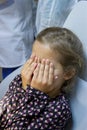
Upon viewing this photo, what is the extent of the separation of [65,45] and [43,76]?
5.4 inches

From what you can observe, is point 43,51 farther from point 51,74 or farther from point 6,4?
point 6,4

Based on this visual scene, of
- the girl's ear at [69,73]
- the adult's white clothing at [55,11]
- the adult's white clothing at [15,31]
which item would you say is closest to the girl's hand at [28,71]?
the girl's ear at [69,73]

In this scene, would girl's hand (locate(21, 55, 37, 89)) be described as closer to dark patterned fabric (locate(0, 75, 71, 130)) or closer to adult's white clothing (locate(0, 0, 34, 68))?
dark patterned fabric (locate(0, 75, 71, 130))

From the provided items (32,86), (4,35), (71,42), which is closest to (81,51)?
(71,42)

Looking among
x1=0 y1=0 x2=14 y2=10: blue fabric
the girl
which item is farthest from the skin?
x1=0 y1=0 x2=14 y2=10: blue fabric

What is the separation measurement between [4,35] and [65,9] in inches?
14.1

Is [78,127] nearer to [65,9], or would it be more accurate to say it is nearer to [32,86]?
[32,86]

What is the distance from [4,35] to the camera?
153 centimetres

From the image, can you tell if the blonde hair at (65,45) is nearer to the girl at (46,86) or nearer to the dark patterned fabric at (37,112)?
the girl at (46,86)

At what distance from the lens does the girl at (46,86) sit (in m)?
1.02

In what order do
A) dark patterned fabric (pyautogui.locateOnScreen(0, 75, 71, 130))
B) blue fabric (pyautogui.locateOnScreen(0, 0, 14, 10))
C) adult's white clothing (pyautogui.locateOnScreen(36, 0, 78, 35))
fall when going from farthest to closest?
blue fabric (pyautogui.locateOnScreen(0, 0, 14, 10))
adult's white clothing (pyautogui.locateOnScreen(36, 0, 78, 35))
dark patterned fabric (pyautogui.locateOnScreen(0, 75, 71, 130))

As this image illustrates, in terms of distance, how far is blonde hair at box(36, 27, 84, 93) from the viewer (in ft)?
3.45

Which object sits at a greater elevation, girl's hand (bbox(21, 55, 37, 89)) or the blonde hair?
the blonde hair

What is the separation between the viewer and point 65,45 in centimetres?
106
